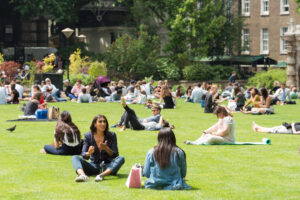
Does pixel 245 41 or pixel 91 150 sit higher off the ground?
pixel 245 41

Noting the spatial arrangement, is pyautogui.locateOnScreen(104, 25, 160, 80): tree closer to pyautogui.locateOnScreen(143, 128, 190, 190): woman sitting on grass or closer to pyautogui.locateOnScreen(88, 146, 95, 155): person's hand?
pyautogui.locateOnScreen(88, 146, 95, 155): person's hand

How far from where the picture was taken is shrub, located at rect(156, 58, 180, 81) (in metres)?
54.1

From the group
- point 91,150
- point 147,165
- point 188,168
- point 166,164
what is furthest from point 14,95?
point 166,164

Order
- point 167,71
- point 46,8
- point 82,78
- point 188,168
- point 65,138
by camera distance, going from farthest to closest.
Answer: point 46,8, point 167,71, point 82,78, point 65,138, point 188,168

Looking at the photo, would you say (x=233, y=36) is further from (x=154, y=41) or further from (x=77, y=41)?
(x=77, y=41)

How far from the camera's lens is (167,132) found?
11.0 metres

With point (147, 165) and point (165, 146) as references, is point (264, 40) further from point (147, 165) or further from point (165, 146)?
point (165, 146)

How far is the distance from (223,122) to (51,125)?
24.3 ft

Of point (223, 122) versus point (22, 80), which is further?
point (22, 80)

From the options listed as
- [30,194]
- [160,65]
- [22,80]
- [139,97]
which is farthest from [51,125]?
[160,65]

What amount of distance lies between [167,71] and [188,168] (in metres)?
40.7

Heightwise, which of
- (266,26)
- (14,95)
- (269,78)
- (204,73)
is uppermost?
(266,26)

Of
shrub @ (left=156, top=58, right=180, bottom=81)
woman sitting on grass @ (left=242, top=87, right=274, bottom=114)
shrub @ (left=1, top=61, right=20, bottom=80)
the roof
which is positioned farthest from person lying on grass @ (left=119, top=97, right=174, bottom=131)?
the roof

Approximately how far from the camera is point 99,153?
1245 cm
